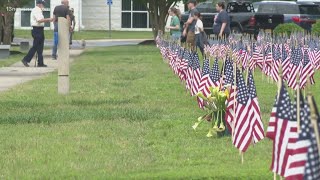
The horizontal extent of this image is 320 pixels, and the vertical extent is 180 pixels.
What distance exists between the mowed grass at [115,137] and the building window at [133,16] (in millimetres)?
51175

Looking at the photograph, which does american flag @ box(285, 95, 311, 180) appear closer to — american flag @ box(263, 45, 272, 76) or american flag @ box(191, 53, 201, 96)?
american flag @ box(191, 53, 201, 96)

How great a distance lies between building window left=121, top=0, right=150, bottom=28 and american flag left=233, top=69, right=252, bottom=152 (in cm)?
6203

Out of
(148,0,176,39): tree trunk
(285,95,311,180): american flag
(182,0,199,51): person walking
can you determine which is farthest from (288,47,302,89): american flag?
(148,0,176,39): tree trunk

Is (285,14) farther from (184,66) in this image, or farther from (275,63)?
(184,66)

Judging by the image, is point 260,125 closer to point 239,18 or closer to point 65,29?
point 65,29

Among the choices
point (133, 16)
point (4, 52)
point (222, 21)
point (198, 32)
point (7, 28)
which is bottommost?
point (133, 16)

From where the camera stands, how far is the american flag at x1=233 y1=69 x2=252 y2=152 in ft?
36.9

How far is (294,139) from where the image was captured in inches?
347

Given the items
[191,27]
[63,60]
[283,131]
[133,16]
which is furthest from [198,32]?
[133,16]

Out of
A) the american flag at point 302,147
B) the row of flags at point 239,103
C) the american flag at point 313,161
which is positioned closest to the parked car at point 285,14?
the row of flags at point 239,103

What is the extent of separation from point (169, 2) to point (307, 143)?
41424mm

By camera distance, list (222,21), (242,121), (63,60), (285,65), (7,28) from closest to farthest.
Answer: (242,121) < (63,60) < (285,65) < (222,21) < (7,28)

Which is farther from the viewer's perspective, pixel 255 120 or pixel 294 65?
pixel 294 65

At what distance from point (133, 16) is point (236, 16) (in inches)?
1095
